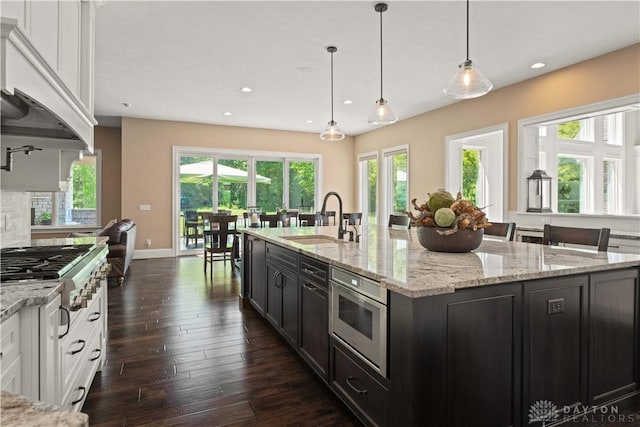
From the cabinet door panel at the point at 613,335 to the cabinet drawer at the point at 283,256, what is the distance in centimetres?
175

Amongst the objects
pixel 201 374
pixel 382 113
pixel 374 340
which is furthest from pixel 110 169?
pixel 374 340

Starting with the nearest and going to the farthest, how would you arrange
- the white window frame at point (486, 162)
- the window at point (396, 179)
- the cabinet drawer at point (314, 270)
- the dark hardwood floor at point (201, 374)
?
the dark hardwood floor at point (201, 374) → the cabinet drawer at point (314, 270) → the white window frame at point (486, 162) → the window at point (396, 179)

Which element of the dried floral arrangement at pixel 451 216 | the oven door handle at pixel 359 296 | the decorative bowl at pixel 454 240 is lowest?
the oven door handle at pixel 359 296

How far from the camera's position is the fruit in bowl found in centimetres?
214

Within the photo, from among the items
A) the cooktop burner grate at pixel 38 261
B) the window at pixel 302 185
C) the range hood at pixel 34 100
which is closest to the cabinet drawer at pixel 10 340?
the cooktop burner grate at pixel 38 261

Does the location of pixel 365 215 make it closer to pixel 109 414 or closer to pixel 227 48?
pixel 227 48

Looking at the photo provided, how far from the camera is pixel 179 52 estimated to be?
13.4 ft

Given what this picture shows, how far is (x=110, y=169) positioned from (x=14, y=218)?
6469mm

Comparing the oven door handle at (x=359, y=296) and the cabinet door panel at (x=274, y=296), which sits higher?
the oven door handle at (x=359, y=296)

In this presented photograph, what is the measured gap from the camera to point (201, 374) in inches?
95.9

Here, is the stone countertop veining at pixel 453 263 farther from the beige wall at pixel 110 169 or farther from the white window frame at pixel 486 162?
the beige wall at pixel 110 169

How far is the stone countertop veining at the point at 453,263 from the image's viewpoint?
4.82 ft

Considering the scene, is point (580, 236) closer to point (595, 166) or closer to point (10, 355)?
point (10, 355)

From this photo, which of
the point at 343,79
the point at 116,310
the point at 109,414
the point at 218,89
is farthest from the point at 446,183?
the point at 109,414
